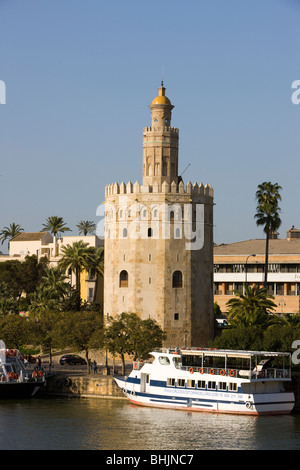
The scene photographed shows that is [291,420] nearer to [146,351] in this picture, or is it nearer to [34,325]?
[146,351]

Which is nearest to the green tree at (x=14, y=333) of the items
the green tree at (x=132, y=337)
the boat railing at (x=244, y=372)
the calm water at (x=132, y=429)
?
the green tree at (x=132, y=337)

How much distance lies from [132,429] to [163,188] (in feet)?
93.9

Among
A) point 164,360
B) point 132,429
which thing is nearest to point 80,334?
point 164,360

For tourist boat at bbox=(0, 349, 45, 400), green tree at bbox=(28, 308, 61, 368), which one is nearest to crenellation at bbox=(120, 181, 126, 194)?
green tree at bbox=(28, 308, 61, 368)

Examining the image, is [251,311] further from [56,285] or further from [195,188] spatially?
[56,285]

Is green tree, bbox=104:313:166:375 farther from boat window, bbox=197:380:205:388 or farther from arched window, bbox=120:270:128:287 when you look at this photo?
boat window, bbox=197:380:205:388

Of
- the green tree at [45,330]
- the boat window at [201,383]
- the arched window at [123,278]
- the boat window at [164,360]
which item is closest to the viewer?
the boat window at [201,383]

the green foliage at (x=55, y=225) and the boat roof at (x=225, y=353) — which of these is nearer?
the boat roof at (x=225, y=353)

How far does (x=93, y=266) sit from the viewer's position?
89.9 m

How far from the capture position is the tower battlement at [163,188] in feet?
246

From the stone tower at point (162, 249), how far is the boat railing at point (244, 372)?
17.1 meters

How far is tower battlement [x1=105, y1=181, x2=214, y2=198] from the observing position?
74.9 m

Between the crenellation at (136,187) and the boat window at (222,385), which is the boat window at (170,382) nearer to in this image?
the boat window at (222,385)
